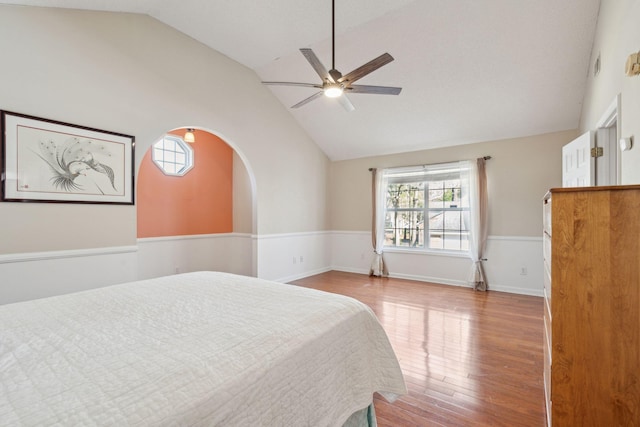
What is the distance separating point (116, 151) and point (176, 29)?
5.41 ft

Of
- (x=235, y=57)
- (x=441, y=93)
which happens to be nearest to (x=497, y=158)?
(x=441, y=93)

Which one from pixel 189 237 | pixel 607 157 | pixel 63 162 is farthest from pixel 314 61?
pixel 189 237

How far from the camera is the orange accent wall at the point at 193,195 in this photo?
4246 millimetres

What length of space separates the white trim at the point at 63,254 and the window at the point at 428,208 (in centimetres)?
430

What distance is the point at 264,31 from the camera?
338cm

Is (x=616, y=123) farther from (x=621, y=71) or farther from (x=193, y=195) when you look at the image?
(x=193, y=195)

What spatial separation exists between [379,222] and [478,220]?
1.68 meters

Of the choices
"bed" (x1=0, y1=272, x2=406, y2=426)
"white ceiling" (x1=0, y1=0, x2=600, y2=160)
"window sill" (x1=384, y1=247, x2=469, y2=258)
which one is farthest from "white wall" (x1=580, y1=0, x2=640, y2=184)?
"window sill" (x1=384, y1=247, x2=469, y2=258)

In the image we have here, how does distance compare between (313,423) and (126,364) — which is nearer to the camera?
(126,364)

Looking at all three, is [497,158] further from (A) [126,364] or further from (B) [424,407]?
(A) [126,364]

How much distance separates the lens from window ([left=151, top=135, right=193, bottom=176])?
4.43 m

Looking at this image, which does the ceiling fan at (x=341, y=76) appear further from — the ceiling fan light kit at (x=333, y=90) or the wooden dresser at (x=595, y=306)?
the wooden dresser at (x=595, y=306)

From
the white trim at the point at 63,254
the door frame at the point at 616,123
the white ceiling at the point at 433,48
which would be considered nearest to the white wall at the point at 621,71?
the door frame at the point at 616,123

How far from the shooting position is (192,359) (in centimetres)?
90
